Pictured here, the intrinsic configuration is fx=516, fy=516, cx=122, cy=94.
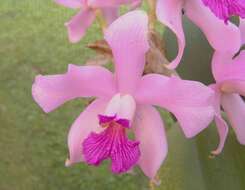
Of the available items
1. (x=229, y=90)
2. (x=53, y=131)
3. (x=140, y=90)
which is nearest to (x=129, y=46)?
(x=140, y=90)

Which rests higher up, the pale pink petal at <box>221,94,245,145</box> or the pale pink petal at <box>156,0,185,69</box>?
the pale pink petal at <box>156,0,185,69</box>

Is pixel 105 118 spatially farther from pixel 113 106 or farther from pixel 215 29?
pixel 215 29

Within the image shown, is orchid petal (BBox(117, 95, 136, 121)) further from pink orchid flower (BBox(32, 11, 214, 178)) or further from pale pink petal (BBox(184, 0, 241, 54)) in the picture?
pale pink petal (BBox(184, 0, 241, 54))

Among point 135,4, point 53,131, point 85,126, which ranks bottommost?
point 53,131

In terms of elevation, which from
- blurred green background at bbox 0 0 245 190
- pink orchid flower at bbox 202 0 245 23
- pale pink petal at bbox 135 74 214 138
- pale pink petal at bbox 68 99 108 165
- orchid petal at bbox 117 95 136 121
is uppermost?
pink orchid flower at bbox 202 0 245 23

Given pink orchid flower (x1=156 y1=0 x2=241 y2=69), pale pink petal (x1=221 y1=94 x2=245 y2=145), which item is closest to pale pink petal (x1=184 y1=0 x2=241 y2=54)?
pink orchid flower (x1=156 y1=0 x2=241 y2=69)

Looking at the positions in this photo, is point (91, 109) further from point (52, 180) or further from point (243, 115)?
point (52, 180)

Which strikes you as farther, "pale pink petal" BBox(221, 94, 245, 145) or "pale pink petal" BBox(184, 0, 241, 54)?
"pale pink petal" BBox(221, 94, 245, 145)
